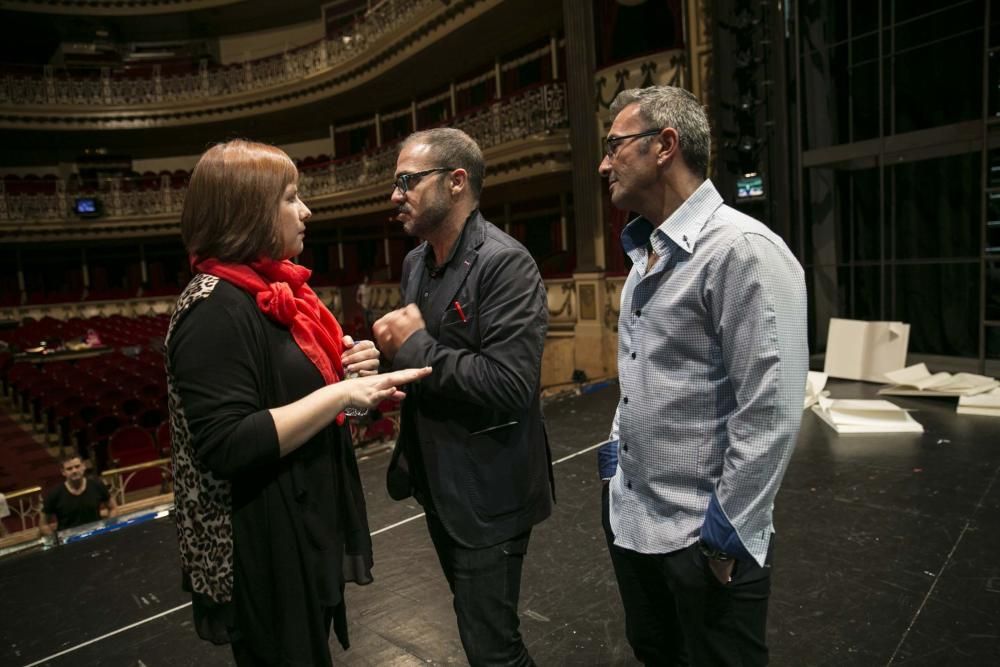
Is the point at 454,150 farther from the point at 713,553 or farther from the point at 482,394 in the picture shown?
the point at 713,553

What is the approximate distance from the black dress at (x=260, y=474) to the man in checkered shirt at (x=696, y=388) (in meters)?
0.62

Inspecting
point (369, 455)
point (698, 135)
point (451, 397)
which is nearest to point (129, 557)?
point (369, 455)

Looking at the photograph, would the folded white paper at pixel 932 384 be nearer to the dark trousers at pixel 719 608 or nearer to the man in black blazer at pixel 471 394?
the dark trousers at pixel 719 608

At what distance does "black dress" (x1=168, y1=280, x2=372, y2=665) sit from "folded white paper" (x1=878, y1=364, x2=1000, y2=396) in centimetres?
468

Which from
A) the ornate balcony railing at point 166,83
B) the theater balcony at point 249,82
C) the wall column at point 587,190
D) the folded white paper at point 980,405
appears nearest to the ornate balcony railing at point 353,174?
the wall column at point 587,190

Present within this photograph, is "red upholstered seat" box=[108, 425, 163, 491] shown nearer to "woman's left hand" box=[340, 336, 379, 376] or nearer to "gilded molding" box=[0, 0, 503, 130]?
"woman's left hand" box=[340, 336, 379, 376]

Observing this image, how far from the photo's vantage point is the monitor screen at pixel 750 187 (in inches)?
246

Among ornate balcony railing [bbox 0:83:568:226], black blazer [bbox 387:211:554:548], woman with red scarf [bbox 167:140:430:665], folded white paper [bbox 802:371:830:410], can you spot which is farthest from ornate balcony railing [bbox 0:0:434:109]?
woman with red scarf [bbox 167:140:430:665]

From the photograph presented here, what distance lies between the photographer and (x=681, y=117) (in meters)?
1.32

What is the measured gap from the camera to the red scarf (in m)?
1.19

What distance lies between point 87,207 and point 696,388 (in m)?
16.9

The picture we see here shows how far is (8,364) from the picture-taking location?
385 inches

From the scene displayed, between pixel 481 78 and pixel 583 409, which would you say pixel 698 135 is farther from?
pixel 481 78

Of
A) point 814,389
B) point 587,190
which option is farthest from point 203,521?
point 587,190
